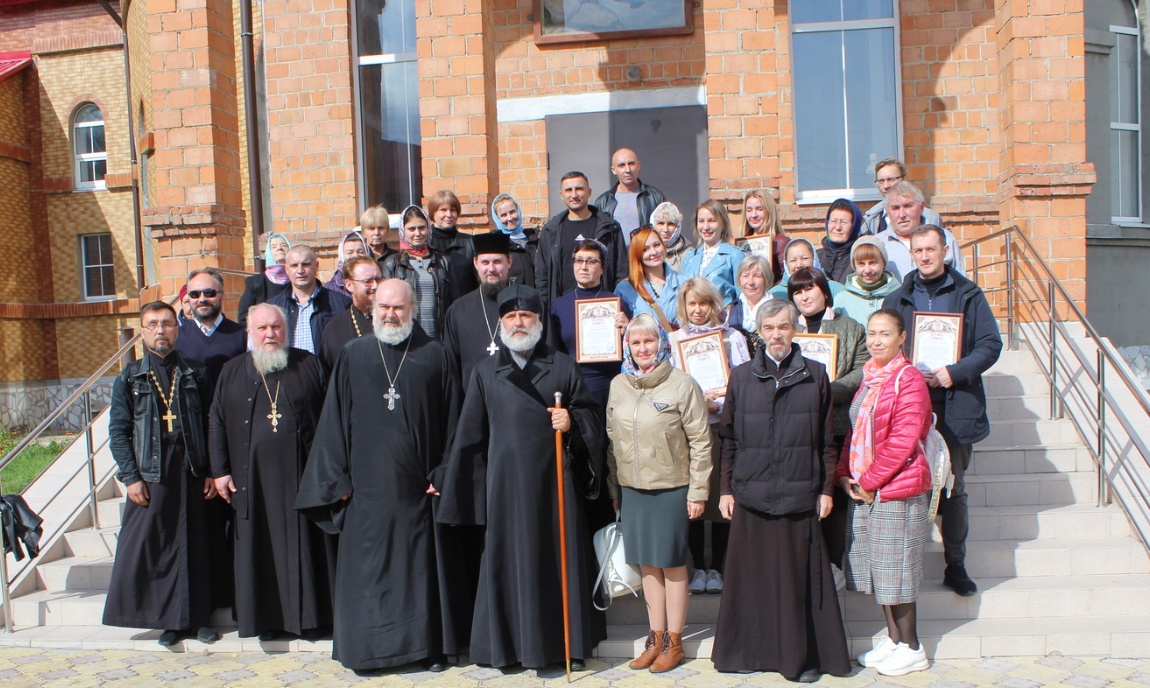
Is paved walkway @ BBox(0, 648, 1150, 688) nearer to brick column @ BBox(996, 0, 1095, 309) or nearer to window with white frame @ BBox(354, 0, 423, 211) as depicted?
brick column @ BBox(996, 0, 1095, 309)

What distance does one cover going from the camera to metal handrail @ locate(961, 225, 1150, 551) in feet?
20.4

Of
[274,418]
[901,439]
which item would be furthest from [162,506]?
[901,439]

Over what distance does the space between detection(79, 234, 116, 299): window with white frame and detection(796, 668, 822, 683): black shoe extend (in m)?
22.4

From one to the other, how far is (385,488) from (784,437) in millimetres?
2232

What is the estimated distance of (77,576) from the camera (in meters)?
6.63

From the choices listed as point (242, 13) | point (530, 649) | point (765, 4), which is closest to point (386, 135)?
point (242, 13)

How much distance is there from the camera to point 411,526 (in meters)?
5.26

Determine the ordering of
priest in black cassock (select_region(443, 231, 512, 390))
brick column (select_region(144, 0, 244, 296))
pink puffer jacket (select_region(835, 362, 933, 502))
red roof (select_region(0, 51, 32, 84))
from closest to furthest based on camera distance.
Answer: pink puffer jacket (select_region(835, 362, 933, 502)) < priest in black cassock (select_region(443, 231, 512, 390)) < brick column (select_region(144, 0, 244, 296)) < red roof (select_region(0, 51, 32, 84))

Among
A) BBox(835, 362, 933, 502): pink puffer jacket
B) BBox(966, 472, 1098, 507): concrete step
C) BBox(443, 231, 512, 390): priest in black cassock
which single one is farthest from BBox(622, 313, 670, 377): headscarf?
BBox(966, 472, 1098, 507): concrete step

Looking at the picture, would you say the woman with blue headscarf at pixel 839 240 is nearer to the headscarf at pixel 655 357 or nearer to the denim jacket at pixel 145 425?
the headscarf at pixel 655 357

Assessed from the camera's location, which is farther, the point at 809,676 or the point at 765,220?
the point at 765,220

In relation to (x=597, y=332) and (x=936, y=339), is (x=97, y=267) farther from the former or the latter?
(x=936, y=339)

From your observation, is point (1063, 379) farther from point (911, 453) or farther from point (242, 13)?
point (242, 13)

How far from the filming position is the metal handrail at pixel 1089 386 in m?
6.21
